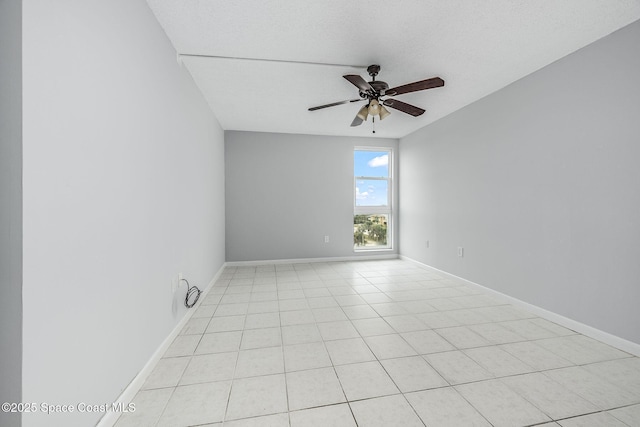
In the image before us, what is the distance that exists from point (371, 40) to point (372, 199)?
133 inches

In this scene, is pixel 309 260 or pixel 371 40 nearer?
pixel 371 40

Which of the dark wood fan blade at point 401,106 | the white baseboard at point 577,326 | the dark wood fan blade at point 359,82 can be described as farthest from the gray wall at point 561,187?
the dark wood fan blade at point 359,82

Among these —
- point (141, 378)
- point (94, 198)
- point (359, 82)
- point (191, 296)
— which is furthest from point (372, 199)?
point (94, 198)

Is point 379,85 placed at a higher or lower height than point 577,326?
higher

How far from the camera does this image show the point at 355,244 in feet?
16.8

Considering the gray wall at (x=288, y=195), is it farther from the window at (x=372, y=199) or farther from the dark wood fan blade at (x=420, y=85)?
the dark wood fan blade at (x=420, y=85)

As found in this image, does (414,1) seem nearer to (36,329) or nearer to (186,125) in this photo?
(186,125)

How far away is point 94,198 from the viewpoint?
1141mm

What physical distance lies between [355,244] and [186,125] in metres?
3.69

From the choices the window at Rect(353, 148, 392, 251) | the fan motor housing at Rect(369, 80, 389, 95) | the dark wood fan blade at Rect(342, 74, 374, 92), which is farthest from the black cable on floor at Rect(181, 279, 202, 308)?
the window at Rect(353, 148, 392, 251)

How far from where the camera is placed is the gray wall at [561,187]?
74.5 inches

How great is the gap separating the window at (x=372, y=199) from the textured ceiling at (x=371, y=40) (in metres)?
2.07

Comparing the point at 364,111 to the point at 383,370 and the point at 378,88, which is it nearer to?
the point at 378,88

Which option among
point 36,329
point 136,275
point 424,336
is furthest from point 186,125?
point 424,336
